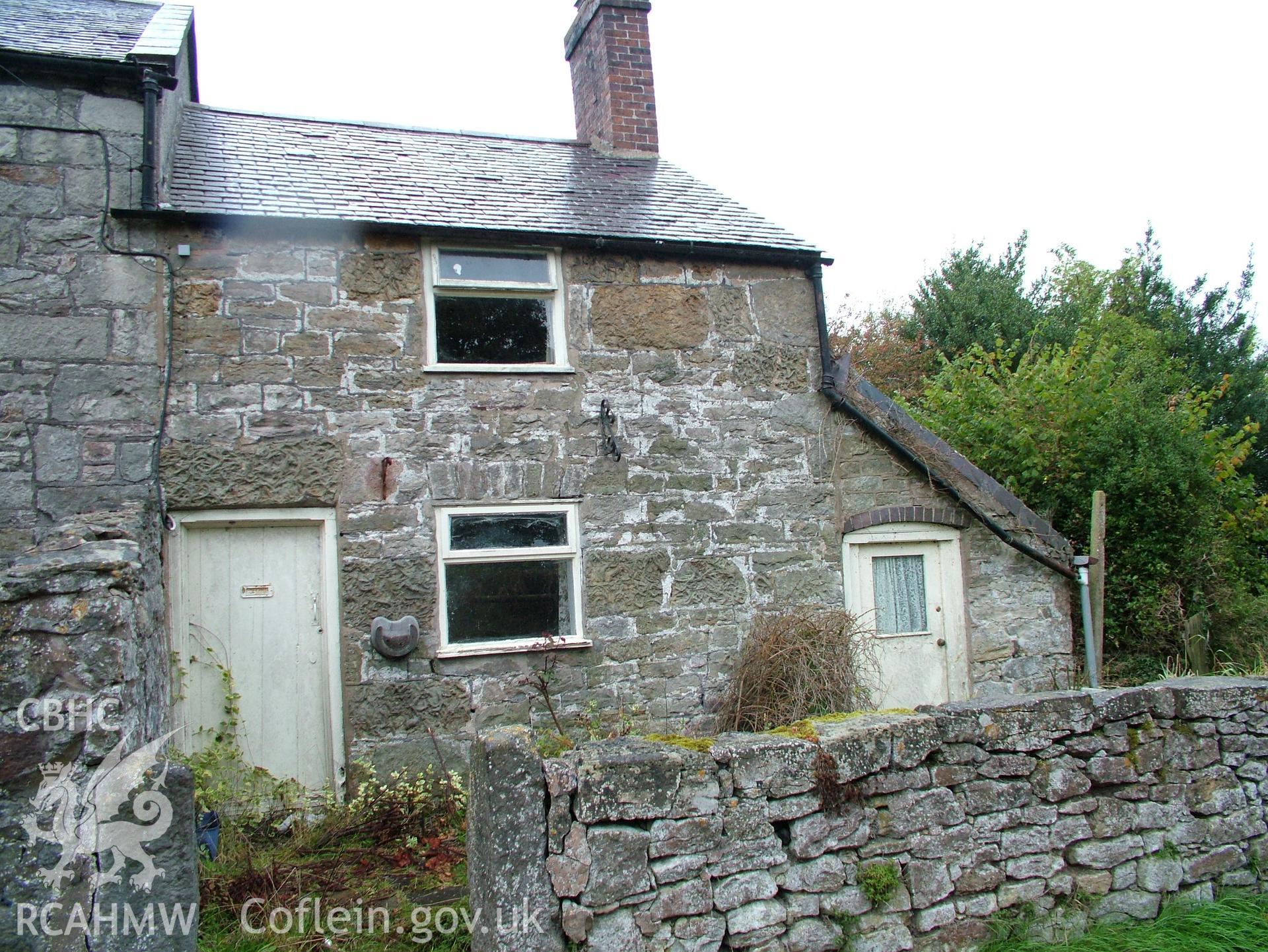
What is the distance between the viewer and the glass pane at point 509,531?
23.5ft

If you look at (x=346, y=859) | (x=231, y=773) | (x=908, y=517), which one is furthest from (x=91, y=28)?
(x=908, y=517)

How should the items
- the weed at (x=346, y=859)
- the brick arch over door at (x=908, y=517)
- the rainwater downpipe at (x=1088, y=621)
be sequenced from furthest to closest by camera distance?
1. the rainwater downpipe at (x=1088, y=621)
2. the brick arch over door at (x=908, y=517)
3. the weed at (x=346, y=859)

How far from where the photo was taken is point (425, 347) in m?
7.25

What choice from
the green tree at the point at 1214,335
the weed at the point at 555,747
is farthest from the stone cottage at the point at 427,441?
the green tree at the point at 1214,335

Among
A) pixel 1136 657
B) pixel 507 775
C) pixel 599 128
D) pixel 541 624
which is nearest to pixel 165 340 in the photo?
pixel 541 624

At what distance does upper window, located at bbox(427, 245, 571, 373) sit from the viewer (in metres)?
7.40

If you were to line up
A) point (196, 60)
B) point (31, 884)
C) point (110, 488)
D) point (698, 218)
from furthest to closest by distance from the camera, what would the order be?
point (196, 60)
point (698, 218)
point (110, 488)
point (31, 884)

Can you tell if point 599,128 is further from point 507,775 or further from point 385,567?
point 507,775

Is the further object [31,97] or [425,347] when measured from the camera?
[425,347]

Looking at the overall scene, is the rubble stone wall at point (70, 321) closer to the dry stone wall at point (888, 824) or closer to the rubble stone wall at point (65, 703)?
the rubble stone wall at point (65, 703)

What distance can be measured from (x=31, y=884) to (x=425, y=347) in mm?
4671

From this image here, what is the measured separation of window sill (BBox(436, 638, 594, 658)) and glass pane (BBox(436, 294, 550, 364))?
2222mm

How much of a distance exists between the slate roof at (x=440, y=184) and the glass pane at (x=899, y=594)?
2897 mm

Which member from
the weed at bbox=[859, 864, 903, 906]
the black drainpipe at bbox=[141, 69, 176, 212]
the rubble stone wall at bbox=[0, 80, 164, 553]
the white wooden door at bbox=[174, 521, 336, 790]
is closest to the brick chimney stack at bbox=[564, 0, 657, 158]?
the black drainpipe at bbox=[141, 69, 176, 212]
